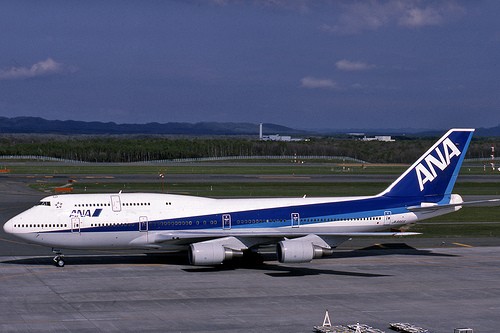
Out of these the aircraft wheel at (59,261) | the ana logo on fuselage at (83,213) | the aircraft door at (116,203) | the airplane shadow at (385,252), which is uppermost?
the aircraft door at (116,203)

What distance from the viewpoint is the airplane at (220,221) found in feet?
139

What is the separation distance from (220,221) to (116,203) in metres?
5.84

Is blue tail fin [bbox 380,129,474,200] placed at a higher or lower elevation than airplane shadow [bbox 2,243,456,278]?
higher

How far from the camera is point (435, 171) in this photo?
4731 centimetres

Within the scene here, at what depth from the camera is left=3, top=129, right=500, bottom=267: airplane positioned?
42.4 m

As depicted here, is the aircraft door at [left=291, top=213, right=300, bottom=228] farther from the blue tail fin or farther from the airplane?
the blue tail fin

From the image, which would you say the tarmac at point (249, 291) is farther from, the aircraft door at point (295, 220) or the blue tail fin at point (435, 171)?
the blue tail fin at point (435, 171)

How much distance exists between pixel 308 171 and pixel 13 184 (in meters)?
50.8

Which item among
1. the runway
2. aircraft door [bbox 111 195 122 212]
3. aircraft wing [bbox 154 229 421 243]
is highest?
aircraft door [bbox 111 195 122 212]

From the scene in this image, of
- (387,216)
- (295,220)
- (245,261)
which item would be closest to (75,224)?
(245,261)

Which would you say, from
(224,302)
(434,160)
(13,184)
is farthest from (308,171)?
(224,302)

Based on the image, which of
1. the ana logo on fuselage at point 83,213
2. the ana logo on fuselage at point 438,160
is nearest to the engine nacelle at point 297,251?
the ana logo on fuselage at point 438,160

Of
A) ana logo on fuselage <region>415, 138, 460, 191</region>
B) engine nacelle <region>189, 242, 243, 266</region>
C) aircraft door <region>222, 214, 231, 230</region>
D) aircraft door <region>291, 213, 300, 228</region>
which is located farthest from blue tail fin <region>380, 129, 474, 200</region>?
engine nacelle <region>189, 242, 243, 266</region>

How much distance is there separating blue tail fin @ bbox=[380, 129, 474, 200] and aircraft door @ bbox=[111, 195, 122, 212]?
1568cm
